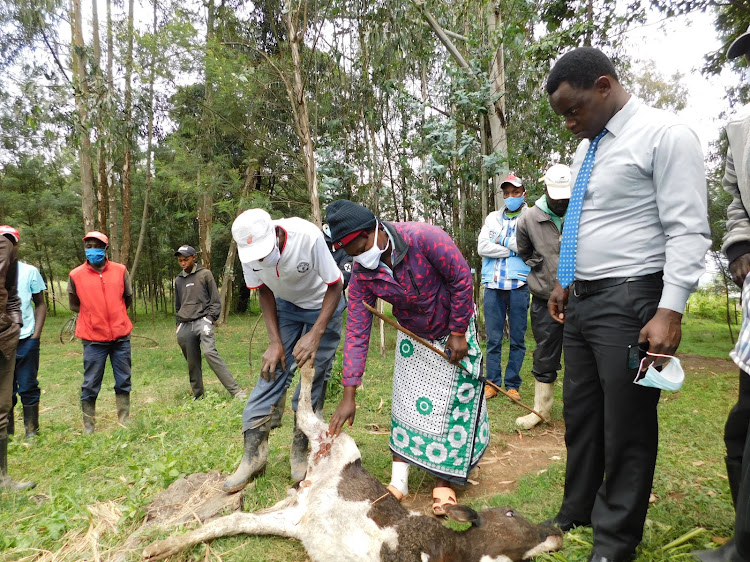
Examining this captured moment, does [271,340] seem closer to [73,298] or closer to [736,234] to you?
[736,234]

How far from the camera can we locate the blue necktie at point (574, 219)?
2355mm

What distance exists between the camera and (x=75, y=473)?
13.9ft

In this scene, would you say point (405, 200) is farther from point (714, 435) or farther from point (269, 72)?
point (714, 435)

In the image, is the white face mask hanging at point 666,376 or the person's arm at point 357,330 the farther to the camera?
the person's arm at point 357,330

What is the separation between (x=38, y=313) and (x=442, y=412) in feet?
15.4

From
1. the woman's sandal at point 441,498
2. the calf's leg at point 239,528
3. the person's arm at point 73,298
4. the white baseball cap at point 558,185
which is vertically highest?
the white baseball cap at point 558,185

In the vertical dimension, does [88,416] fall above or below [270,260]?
below

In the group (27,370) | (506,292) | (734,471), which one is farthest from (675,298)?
(27,370)

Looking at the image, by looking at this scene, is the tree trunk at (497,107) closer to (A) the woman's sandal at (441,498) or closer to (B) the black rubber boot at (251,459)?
(A) the woman's sandal at (441,498)

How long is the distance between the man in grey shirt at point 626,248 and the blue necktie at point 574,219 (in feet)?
0.04

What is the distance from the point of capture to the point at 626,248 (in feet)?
7.27

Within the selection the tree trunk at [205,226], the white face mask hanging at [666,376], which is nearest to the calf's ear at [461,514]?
the white face mask hanging at [666,376]

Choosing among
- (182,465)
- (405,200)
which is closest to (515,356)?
(182,465)

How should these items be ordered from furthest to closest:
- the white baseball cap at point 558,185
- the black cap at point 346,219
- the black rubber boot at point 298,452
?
the white baseball cap at point 558,185, the black rubber boot at point 298,452, the black cap at point 346,219
